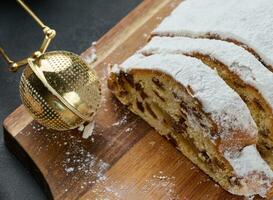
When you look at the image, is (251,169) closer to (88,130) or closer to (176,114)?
(176,114)

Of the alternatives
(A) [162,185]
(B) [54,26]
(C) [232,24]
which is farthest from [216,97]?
(B) [54,26]

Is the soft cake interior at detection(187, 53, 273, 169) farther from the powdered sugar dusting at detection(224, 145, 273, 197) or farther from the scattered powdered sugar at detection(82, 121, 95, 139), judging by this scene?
the scattered powdered sugar at detection(82, 121, 95, 139)

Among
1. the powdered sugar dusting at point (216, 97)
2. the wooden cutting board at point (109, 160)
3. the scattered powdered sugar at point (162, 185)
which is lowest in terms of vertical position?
the scattered powdered sugar at point (162, 185)

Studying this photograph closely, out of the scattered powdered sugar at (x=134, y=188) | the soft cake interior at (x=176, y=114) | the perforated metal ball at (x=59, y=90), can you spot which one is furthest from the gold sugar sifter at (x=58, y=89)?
the scattered powdered sugar at (x=134, y=188)

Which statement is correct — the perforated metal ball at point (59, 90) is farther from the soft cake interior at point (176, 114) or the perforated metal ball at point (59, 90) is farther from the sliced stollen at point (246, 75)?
the sliced stollen at point (246, 75)

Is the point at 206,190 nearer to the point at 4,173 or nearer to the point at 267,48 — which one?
the point at 267,48

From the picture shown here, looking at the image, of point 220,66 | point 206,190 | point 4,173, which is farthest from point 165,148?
point 4,173

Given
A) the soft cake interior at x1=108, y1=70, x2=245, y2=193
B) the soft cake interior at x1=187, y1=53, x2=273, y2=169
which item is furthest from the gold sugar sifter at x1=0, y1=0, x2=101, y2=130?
the soft cake interior at x1=187, y1=53, x2=273, y2=169
